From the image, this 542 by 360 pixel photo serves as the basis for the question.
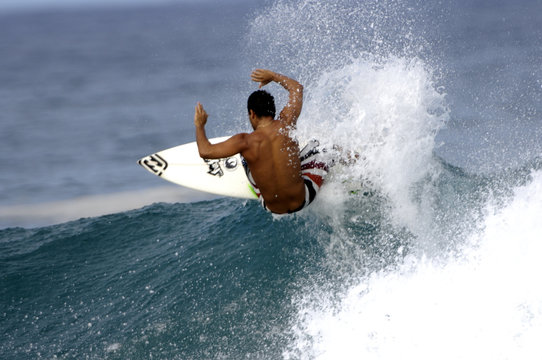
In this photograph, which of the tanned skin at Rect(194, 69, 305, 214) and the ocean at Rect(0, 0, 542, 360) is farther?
the tanned skin at Rect(194, 69, 305, 214)

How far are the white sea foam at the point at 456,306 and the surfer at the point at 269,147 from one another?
102cm

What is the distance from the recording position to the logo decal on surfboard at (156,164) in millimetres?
6859

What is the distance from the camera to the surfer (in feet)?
15.6

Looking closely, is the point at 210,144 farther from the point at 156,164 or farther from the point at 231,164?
the point at 156,164

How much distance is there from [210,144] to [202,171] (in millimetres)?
2049

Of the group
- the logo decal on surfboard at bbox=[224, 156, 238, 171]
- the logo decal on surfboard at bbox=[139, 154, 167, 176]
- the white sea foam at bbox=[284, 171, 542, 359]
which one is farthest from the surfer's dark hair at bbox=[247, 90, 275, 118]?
the logo decal on surfboard at bbox=[139, 154, 167, 176]

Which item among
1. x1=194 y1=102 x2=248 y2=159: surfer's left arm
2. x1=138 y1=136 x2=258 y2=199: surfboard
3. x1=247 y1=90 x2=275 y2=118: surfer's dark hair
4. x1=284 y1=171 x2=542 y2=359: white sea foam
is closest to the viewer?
x1=284 y1=171 x2=542 y2=359: white sea foam

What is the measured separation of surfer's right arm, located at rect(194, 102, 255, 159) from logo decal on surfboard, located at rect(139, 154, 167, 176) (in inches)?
87.8

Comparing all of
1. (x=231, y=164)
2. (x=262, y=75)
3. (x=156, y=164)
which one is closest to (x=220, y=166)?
(x=231, y=164)

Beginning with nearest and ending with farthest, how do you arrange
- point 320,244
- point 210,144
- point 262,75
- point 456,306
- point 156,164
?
point 456,306
point 210,144
point 262,75
point 320,244
point 156,164

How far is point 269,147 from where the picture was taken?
484cm

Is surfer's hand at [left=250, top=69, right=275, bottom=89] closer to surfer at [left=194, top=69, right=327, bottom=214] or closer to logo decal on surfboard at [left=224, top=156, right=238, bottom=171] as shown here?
surfer at [left=194, top=69, right=327, bottom=214]

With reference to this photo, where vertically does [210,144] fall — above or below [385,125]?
below

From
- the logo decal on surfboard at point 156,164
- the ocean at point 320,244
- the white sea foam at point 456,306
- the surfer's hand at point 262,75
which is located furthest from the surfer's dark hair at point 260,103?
the logo decal on surfboard at point 156,164
